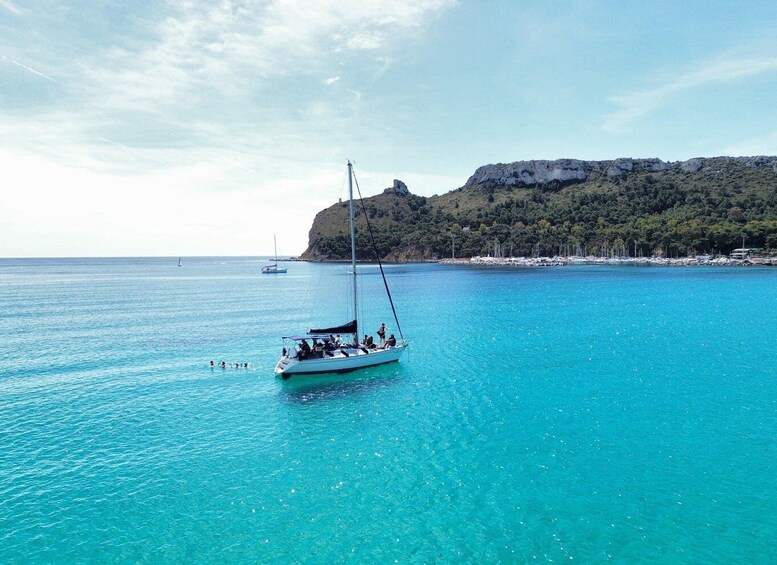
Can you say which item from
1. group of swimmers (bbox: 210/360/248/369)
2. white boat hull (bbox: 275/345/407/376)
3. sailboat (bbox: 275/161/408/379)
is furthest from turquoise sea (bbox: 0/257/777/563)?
sailboat (bbox: 275/161/408/379)

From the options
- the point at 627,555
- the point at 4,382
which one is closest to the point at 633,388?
the point at 627,555

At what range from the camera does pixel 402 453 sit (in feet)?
89.3

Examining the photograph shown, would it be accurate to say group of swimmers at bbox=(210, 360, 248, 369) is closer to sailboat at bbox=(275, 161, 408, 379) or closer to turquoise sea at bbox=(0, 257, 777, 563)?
turquoise sea at bbox=(0, 257, 777, 563)

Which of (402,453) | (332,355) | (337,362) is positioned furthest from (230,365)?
(402,453)

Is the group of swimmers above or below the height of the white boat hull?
below

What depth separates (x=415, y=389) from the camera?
3938 cm

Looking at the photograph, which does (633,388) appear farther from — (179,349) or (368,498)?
(179,349)

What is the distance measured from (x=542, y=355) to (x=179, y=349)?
1672 inches

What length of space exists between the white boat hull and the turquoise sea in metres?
1.07

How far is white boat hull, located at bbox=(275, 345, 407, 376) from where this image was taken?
42.6 m

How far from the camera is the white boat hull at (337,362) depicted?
140 ft

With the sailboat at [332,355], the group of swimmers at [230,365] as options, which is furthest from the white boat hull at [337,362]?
the group of swimmers at [230,365]

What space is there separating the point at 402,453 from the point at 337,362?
687 inches

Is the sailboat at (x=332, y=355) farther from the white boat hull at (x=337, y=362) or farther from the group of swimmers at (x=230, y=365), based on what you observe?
the group of swimmers at (x=230, y=365)
